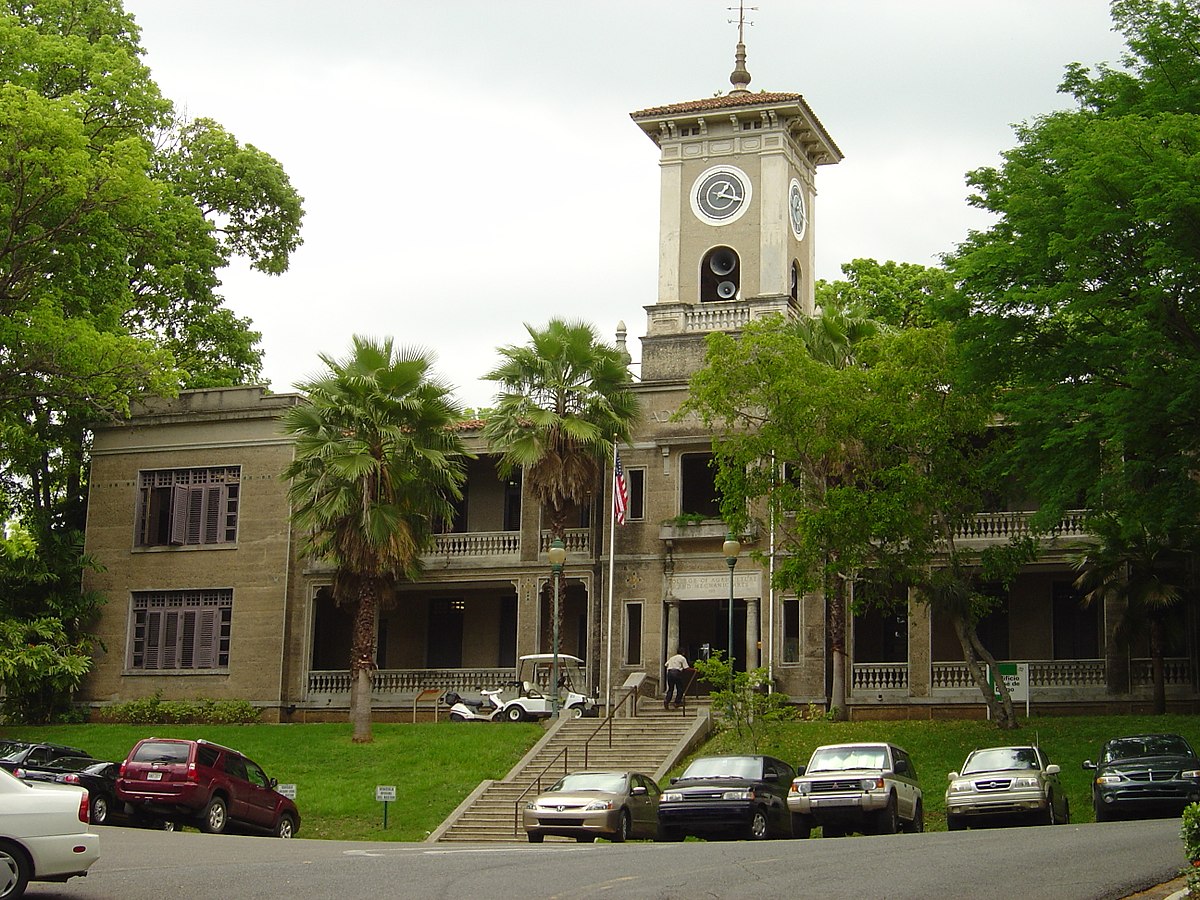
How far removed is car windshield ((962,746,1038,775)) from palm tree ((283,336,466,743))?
54.1 ft

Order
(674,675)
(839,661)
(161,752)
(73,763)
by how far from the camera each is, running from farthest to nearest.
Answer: (674,675) → (839,661) → (73,763) → (161,752)

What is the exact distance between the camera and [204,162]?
50.2 m

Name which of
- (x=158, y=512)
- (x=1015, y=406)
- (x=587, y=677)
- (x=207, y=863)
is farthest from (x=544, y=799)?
(x=158, y=512)

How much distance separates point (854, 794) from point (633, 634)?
18.0 meters

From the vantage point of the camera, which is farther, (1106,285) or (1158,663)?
(1158,663)

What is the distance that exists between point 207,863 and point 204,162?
35.0m

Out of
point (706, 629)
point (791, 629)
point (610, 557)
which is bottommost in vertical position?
point (791, 629)

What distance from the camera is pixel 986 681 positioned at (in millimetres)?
35344

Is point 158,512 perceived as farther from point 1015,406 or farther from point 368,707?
point 1015,406

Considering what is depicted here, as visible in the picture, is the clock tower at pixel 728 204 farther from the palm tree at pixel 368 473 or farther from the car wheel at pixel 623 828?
the car wheel at pixel 623 828

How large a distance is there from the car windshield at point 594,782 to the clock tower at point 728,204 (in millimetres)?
19740

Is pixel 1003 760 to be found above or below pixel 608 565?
below

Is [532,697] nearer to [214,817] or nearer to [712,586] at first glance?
[712,586]

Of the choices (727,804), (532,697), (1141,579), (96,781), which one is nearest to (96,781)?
(96,781)
